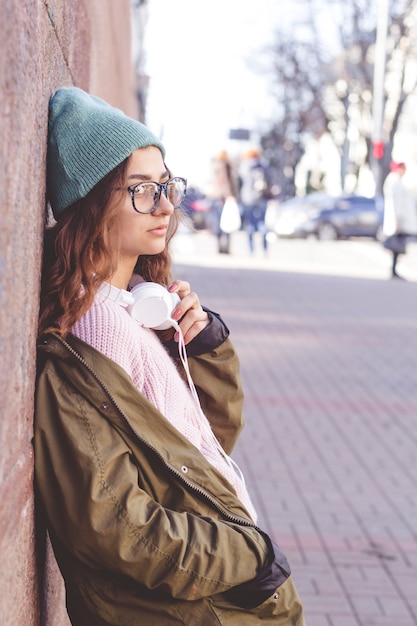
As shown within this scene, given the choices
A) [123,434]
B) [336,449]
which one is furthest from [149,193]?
[336,449]

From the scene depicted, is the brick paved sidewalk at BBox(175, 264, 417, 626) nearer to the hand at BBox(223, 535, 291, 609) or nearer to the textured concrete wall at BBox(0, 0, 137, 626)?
the hand at BBox(223, 535, 291, 609)

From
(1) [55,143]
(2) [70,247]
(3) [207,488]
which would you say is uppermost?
(1) [55,143]

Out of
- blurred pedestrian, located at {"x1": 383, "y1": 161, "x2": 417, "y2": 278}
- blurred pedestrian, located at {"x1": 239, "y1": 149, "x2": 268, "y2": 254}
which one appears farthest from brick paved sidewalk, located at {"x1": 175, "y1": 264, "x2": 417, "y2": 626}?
blurred pedestrian, located at {"x1": 239, "y1": 149, "x2": 268, "y2": 254}

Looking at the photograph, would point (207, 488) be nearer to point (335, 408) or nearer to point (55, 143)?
point (55, 143)

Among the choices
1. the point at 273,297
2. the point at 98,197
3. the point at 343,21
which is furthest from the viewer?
the point at 343,21

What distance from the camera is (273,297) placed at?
1393 centimetres

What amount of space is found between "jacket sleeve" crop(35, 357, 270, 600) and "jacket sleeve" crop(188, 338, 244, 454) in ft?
2.14

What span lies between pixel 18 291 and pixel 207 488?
62 centimetres

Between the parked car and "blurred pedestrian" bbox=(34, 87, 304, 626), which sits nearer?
"blurred pedestrian" bbox=(34, 87, 304, 626)

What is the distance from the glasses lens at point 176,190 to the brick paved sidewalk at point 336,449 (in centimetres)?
210

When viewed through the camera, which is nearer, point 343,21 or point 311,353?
point 311,353

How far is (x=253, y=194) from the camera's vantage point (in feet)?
67.3

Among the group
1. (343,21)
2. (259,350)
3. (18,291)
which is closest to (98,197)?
(18,291)

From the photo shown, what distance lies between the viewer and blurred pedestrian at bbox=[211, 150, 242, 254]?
766 inches
